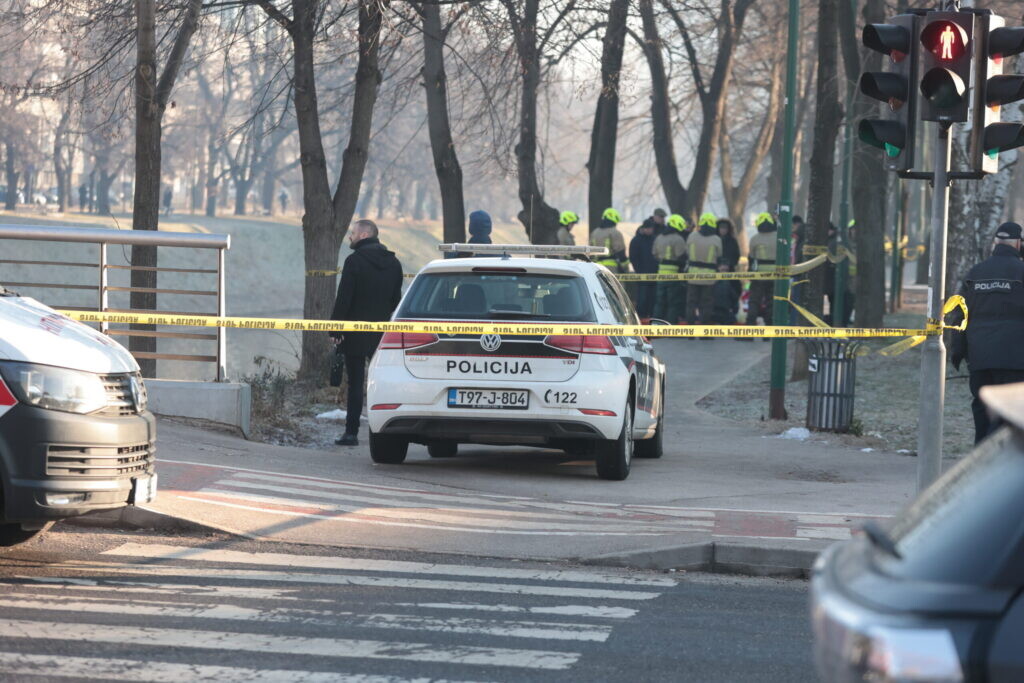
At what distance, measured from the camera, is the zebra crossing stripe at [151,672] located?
5.43 meters

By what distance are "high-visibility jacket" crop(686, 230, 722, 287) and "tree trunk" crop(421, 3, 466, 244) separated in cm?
453

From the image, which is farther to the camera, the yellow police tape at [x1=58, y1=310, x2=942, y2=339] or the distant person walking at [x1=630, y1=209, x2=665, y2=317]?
the distant person walking at [x1=630, y1=209, x2=665, y2=317]

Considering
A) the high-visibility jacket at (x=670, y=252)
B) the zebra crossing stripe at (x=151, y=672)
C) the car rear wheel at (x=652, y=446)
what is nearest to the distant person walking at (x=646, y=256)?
the high-visibility jacket at (x=670, y=252)

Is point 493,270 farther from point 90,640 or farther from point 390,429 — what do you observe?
point 90,640

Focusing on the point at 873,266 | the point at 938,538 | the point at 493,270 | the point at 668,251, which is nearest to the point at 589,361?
the point at 493,270

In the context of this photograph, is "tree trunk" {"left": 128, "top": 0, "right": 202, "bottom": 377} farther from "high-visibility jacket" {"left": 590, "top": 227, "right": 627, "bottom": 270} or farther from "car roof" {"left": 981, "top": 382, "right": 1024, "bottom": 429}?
"car roof" {"left": 981, "top": 382, "right": 1024, "bottom": 429}

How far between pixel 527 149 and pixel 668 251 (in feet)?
14.7

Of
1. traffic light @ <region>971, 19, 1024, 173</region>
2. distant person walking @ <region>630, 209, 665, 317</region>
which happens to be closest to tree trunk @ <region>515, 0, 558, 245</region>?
distant person walking @ <region>630, 209, 665, 317</region>

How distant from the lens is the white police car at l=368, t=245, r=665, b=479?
10250mm

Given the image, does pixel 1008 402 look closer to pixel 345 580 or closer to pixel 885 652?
pixel 885 652

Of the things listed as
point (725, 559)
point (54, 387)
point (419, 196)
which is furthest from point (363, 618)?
point (419, 196)

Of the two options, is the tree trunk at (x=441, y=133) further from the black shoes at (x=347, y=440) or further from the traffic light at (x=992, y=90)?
the traffic light at (x=992, y=90)

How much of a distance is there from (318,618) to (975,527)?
160 inches

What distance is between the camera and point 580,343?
33.8 feet
